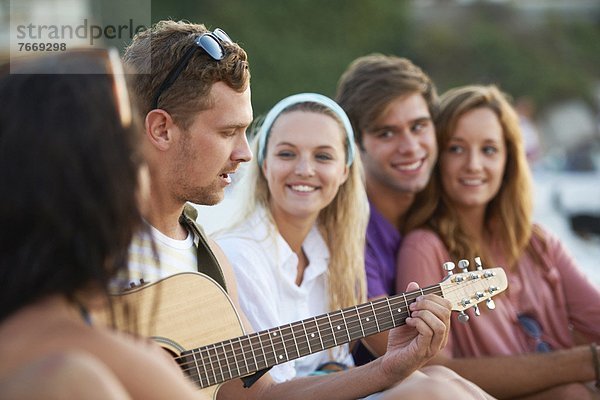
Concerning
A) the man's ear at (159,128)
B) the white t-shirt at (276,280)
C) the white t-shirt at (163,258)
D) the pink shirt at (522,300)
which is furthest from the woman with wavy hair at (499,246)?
the man's ear at (159,128)

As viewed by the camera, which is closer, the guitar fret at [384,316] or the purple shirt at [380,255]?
the guitar fret at [384,316]

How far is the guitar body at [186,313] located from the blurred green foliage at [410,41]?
16198 mm

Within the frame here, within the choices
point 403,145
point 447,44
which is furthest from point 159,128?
point 447,44

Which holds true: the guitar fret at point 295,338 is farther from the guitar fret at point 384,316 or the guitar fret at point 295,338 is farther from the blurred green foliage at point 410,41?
the blurred green foliage at point 410,41

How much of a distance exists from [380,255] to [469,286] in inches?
33.1

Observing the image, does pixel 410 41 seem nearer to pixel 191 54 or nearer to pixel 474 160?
pixel 474 160

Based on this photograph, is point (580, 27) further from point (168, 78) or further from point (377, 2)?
point (168, 78)

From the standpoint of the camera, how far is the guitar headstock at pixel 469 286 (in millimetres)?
2613

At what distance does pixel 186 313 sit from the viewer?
7.45ft

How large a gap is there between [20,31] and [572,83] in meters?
23.3

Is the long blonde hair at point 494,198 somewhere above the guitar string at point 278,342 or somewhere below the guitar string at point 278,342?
above

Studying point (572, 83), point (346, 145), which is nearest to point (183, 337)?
point (346, 145)

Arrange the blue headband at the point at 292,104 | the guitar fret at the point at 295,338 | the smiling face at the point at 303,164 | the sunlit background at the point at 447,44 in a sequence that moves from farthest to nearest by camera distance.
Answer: the sunlit background at the point at 447,44 < the blue headband at the point at 292,104 < the smiling face at the point at 303,164 < the guitar fret at the point at 295,338

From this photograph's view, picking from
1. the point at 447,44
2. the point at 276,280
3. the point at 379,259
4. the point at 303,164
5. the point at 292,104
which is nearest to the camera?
the point at 276,280
